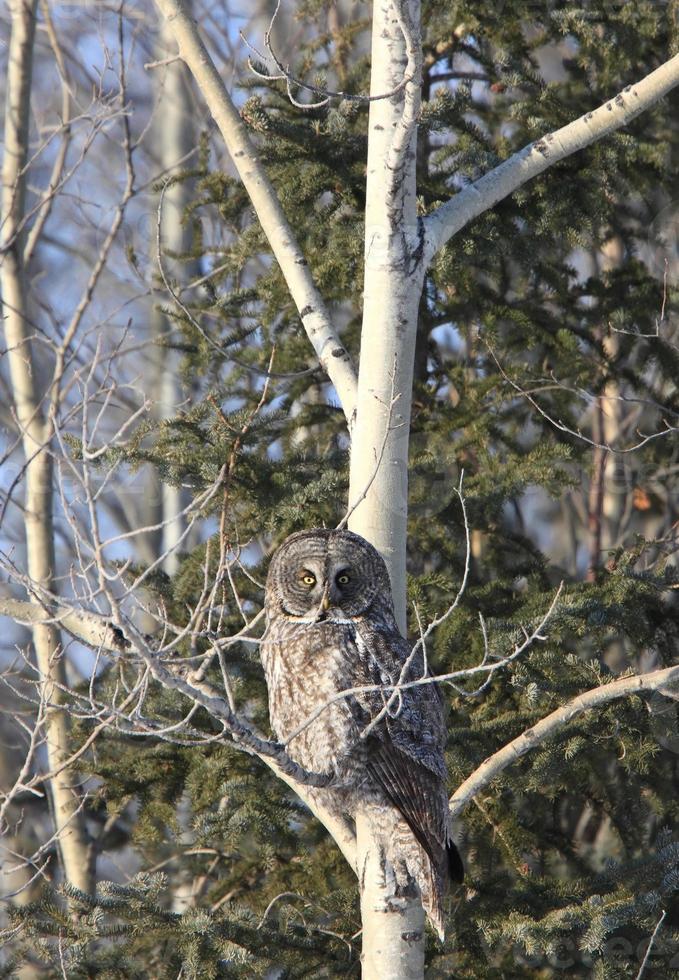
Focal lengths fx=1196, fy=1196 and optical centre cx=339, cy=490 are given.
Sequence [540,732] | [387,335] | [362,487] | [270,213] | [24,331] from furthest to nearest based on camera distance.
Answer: [24,331]
[270,213]
[387,335]
[362,487]
[540,732]

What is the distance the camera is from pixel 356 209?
18.5 feet

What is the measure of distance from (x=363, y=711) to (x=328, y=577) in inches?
20.1

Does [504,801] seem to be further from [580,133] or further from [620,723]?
[580,133]

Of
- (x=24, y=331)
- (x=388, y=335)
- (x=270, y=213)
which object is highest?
(x=24, y=331)

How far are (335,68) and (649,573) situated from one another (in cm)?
312

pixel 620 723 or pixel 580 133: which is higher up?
pixel 580 133

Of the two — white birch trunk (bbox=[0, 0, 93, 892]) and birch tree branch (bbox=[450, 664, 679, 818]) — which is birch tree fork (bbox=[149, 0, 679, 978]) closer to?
birch tree branch (bbox=[450, 664, 679, 818])

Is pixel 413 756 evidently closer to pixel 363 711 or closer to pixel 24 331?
pixel 363 711

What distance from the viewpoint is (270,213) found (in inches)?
201

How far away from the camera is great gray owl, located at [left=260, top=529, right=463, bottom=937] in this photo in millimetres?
4328

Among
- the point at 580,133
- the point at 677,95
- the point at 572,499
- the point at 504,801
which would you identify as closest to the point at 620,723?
the point at 504,801

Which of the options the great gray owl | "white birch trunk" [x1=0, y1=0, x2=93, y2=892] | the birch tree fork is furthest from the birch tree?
"white birch trunk" [x1=0, y1=0, x2=93, y2=892]

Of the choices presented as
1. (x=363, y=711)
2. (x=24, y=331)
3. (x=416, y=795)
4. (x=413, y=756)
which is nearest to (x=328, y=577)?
(x=363, y=711)

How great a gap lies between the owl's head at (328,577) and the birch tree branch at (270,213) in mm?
577
